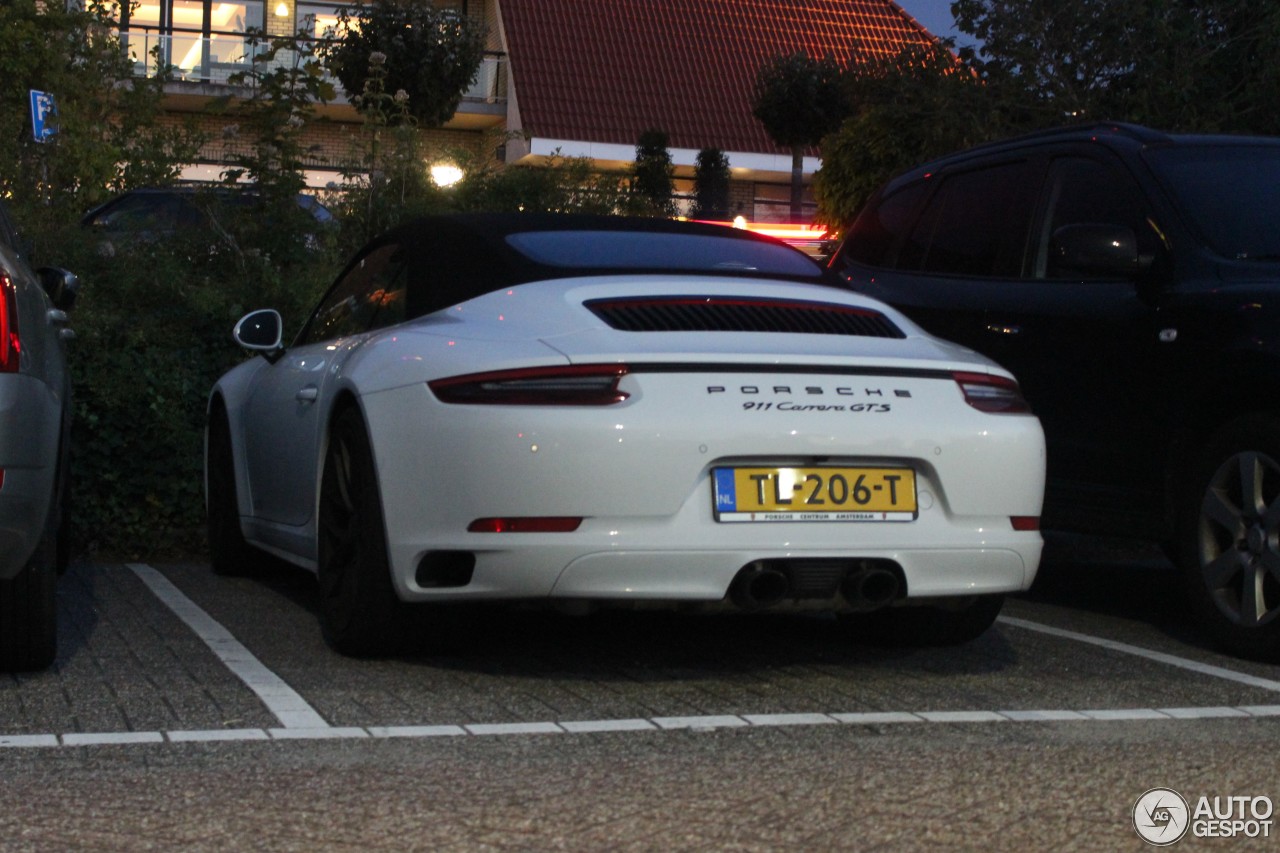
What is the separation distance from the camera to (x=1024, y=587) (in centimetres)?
516

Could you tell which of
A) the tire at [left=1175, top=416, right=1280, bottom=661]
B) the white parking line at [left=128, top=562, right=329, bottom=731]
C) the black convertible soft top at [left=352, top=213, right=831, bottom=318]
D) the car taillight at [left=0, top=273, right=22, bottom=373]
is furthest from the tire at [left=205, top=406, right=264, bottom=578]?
the tire at [left=1175, top=416, right=1280, bottom=661]

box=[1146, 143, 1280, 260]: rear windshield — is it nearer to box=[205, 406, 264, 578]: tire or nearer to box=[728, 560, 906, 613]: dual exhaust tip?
box=[728, 560, 906, 613]: dual exhaust tip

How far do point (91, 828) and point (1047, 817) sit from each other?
1.80m

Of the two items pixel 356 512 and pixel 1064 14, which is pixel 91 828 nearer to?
pixel 356 512

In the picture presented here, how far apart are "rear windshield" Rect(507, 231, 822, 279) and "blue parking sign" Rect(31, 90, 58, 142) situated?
867cm

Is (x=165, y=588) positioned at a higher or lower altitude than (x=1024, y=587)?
lower

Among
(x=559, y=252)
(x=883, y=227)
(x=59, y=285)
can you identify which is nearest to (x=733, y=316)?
(x=559, y=252)

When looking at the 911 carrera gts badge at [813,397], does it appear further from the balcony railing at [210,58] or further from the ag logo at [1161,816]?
the balcony railing at [210,58]

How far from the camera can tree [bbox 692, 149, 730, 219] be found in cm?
3556

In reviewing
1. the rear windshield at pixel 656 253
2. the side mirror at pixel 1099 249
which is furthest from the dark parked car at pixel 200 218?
the side mirror at pixel 1099 249

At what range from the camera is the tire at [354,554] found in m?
A: 5.04

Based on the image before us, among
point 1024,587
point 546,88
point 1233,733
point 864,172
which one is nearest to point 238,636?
point 1024,587

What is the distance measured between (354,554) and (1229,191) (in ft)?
11.3

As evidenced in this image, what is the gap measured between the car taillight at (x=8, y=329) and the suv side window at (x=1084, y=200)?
3.65 meters
